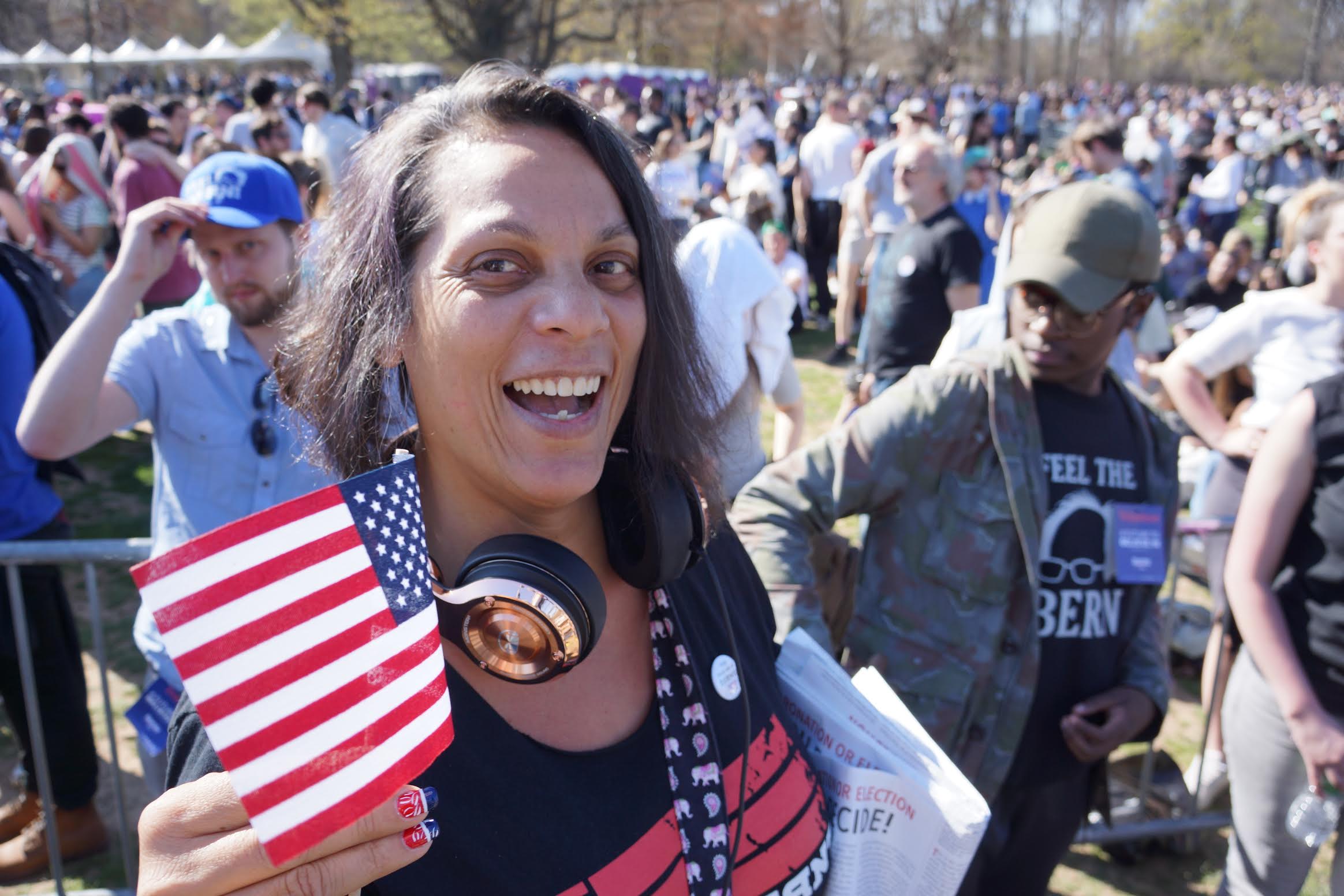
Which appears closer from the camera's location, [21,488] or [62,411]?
[62,411]

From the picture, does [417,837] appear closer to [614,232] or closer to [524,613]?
[524,613]

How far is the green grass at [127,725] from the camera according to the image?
349 cm

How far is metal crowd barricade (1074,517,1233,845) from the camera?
3.42 metres

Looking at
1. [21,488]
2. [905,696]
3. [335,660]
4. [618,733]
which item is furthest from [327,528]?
[21,488]

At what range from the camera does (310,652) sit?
914 mm

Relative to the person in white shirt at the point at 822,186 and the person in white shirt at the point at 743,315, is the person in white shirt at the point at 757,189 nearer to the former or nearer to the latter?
the person in white shirt at the point at 822,186

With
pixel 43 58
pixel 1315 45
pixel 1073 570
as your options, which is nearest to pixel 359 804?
pixel 1073 570

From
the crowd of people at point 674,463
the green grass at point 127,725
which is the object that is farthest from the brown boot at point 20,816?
the green grass at point 127,725

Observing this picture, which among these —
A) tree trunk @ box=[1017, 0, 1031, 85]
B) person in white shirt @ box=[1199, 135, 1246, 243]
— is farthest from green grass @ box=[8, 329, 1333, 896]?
tree trunk @ box=[1017, 0, 1031, 85]

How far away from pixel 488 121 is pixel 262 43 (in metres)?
47.0

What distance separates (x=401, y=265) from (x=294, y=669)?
0.66m

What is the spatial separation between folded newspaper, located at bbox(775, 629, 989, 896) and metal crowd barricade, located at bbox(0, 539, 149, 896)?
2.08 m

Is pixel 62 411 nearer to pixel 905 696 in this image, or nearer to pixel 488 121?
pixel 488 121

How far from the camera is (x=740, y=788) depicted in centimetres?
143
